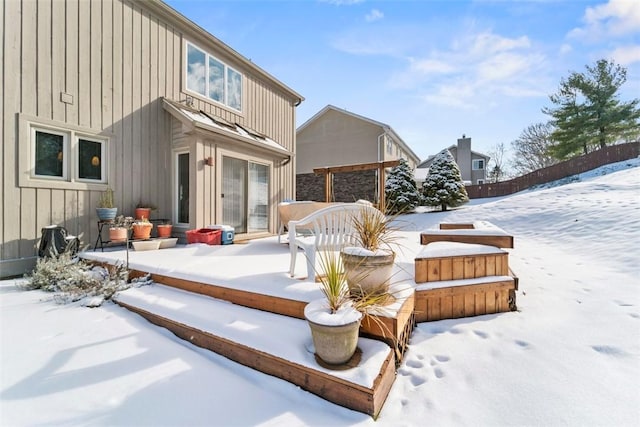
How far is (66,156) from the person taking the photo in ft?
14.9

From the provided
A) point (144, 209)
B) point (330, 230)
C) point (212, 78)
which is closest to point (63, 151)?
point (144, 209)

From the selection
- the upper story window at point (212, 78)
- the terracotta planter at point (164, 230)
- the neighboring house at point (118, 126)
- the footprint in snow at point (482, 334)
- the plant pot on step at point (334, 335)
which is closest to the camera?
the plant pot on step at point (334, 335)

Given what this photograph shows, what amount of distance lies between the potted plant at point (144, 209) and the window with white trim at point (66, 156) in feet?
2.36

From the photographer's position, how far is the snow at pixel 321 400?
1.52 meters

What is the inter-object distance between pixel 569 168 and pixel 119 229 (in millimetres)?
19966

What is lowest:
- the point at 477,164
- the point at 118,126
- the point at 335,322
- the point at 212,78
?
the point at 335,322

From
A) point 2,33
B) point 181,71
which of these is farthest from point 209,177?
point 2,33

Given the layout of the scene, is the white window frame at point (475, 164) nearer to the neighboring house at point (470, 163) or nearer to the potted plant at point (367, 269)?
the neighboring house at point (470, 163)

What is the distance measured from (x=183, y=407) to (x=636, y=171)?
17805 mm

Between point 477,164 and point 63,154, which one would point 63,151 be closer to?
point 63,154

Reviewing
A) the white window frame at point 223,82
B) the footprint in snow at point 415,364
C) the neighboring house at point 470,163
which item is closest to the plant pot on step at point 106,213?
the white window frame at point 223,82

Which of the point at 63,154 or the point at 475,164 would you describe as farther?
the point at 475,164

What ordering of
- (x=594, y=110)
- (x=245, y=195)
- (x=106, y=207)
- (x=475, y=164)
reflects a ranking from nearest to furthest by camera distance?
(x=106, y=207) < (x=245, y=195) < (x=594, y=110) < (x=475, y=164)

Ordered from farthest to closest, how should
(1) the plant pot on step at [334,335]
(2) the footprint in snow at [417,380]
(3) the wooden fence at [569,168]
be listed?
(3) the wooden fence at [569,168]
(2) the footprint in snow at [417,380]
(1) the plant pot on step at [334,335]
